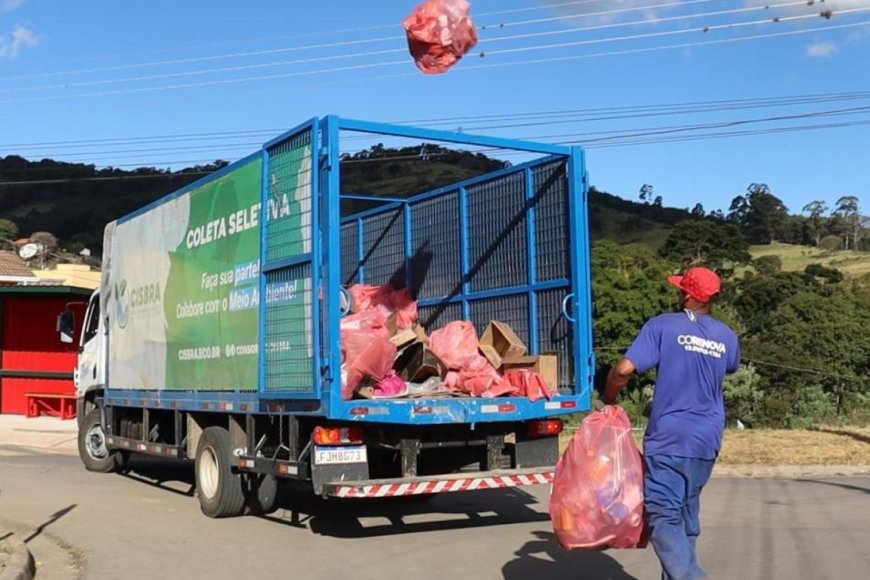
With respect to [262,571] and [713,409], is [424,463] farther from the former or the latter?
[713,409]

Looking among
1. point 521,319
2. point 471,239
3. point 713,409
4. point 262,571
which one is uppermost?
point 471,239

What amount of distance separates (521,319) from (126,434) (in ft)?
18.3

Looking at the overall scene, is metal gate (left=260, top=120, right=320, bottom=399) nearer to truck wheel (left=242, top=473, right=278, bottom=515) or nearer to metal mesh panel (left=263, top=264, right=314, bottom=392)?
metal mesh panel (left=263, top=264, right=314, bottom=392)

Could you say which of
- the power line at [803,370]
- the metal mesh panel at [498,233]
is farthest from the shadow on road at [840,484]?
the power line at [803,370]

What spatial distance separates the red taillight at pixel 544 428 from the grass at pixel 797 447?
4.36 m

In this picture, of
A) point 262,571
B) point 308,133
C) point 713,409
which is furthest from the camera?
point 308,133

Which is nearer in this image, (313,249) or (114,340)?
(313,249)

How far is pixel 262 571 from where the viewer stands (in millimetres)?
7082

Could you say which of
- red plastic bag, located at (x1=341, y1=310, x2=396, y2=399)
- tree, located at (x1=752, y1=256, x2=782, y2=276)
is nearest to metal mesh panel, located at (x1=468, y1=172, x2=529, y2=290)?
red plastic bag, located at (x1=341, y1=310, x2=396, y2=399)

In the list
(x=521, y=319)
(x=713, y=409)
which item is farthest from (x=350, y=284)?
(x=713, y=409)

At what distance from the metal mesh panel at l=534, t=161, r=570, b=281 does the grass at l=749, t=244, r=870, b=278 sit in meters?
65.5

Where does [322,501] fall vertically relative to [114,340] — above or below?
below

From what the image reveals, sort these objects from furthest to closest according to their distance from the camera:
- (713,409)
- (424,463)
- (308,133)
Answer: (424,463) < (308,133) < (713,409)

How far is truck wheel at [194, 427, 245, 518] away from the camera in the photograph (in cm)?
906
